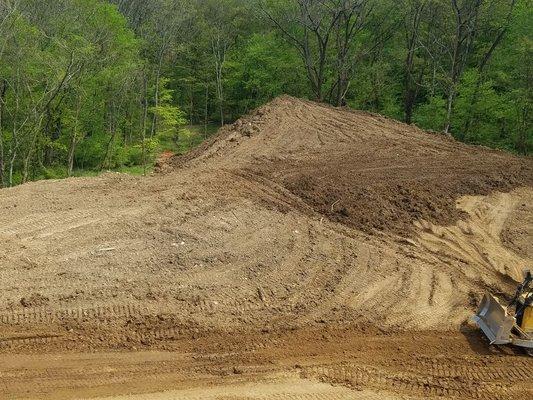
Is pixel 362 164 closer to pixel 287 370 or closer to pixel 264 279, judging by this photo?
pixel 264 279

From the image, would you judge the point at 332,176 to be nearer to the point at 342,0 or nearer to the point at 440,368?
the point at 440,368

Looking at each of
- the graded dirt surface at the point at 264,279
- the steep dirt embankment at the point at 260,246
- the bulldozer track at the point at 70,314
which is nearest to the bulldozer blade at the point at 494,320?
the graded dirt surface at the point at 264,279

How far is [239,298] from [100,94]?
25028mm

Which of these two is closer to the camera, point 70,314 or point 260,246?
point 70,314

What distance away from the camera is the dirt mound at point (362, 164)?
13266mm

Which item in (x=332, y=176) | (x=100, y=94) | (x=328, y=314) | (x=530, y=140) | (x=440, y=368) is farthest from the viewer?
(x=100, y=94)

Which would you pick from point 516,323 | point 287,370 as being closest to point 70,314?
point 287,370

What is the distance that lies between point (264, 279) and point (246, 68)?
3048cm

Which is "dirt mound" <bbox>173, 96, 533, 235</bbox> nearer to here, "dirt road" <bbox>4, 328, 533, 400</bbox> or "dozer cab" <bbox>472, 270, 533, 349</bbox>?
"dozer cab" <bbox>472, 270, 533, 349</bbox>

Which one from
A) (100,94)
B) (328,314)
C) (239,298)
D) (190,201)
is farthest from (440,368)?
(100,94)

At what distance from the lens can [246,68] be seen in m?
38.2

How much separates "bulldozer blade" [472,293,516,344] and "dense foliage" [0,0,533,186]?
16138 millimetres

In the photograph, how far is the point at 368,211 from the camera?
13.0 meters

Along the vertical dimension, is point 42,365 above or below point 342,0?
below
